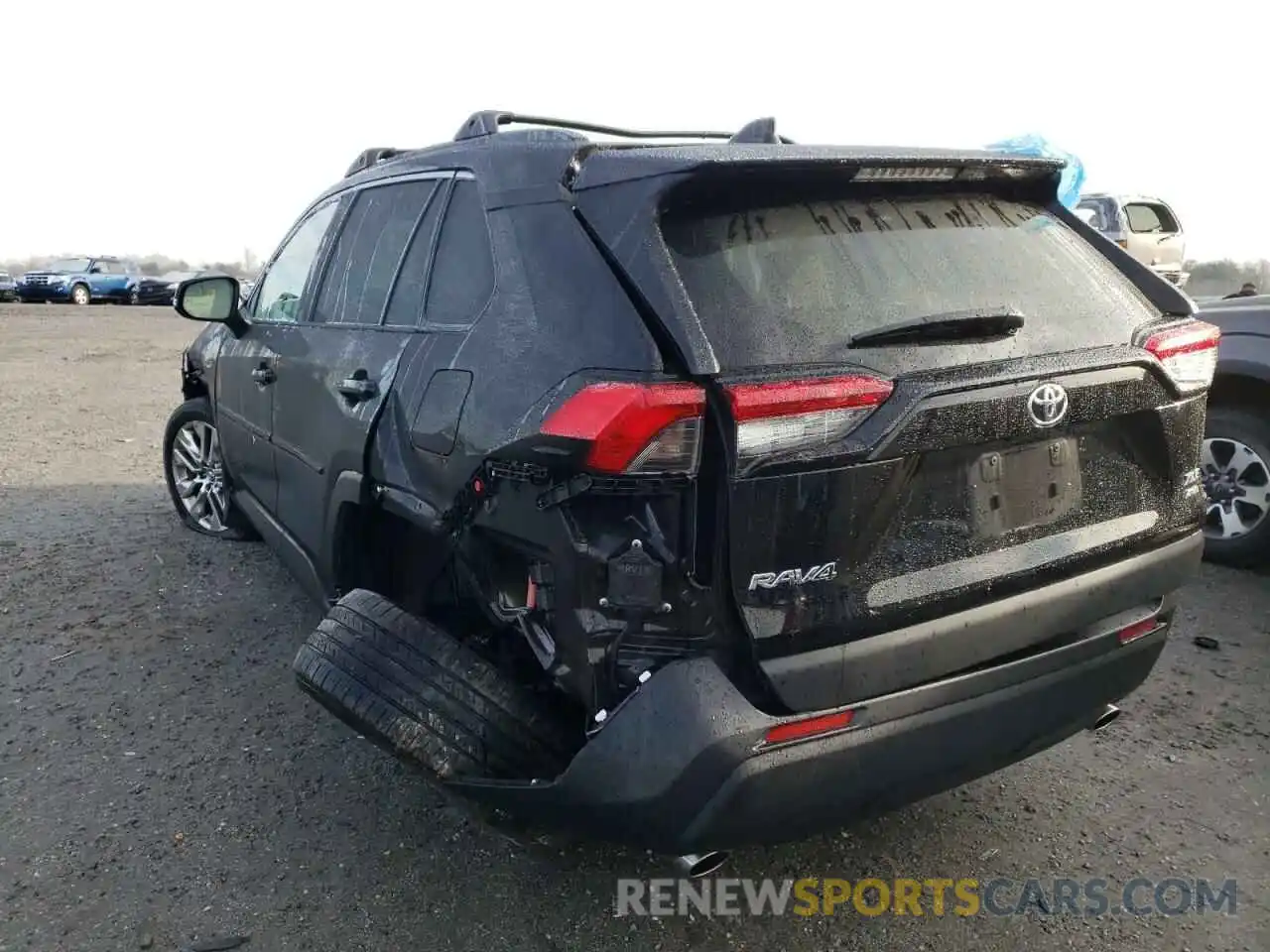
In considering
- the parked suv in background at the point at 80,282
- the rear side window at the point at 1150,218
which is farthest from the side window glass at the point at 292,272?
the parked suv in background at the point at 80,282

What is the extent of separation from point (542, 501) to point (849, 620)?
703 mm

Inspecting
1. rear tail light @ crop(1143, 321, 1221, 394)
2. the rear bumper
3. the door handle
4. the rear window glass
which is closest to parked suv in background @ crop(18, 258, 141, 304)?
the door handle

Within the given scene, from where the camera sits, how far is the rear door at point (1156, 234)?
15000mm

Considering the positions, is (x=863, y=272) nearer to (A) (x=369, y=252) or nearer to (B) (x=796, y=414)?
(B) (x=796, y=414)

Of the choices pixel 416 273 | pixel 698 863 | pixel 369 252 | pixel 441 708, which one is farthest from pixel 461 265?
pixel 698 863

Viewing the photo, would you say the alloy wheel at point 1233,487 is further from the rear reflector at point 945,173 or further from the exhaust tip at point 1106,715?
the rear reflector at point 945,173

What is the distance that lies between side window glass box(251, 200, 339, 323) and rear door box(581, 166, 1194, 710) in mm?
2149

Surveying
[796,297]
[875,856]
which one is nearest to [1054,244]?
[796,297]

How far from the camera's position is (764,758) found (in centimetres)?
197

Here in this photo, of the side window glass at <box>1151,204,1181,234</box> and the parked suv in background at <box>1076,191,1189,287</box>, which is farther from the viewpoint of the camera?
the side window glass at <box>1151,204,1181,234</box>

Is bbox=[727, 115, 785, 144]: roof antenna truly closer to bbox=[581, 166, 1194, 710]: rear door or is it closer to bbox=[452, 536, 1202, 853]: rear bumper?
bbox=[581, 166, 1194, 710]: rear door

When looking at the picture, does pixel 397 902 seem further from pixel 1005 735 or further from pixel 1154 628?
pixel 1154 628

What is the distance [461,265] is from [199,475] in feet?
11.6

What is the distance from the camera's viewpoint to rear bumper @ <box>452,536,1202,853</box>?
1959mm
